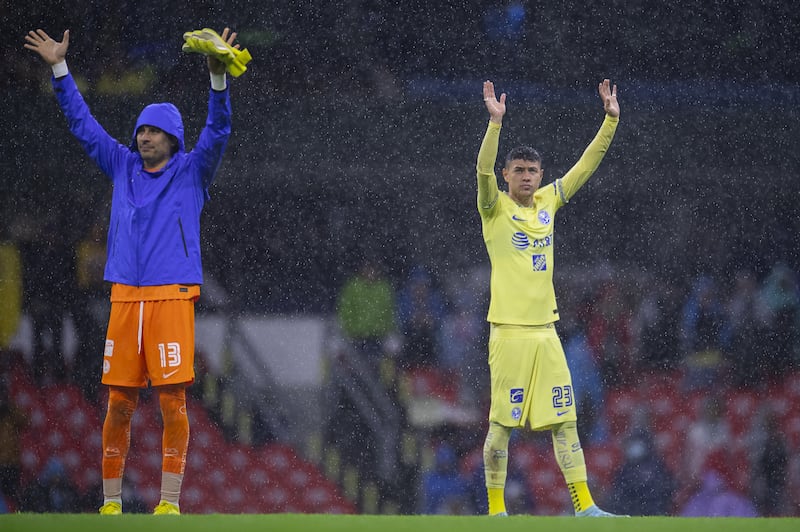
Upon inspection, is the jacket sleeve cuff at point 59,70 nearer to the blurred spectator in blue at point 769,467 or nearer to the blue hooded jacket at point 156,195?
the blue hooded jacket at point 156,195

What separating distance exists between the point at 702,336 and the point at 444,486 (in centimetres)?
189

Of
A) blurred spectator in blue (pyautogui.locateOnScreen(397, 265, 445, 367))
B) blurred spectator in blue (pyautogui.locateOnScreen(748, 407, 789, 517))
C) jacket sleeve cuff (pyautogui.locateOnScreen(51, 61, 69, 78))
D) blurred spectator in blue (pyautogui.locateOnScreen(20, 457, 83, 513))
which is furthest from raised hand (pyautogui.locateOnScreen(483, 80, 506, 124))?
blurred spectator in blue (pyautogui.locateOnScreen(20, 457, 83, 513))

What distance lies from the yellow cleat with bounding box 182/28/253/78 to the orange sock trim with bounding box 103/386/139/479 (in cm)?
119

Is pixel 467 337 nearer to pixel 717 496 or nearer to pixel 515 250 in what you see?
pixel 717 496

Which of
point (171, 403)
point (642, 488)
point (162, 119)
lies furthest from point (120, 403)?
point (642, 488)

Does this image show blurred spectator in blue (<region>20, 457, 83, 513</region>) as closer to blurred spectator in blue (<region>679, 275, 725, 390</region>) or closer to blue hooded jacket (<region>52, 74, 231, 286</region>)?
blue hooded jacket (<region>52, 74, 231, 286</region>)

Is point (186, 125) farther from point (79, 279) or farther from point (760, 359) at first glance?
point (760, 359)

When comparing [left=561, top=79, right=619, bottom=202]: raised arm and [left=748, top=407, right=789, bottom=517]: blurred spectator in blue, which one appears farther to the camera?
[left=748, top=407, right=789, bottom=517]: blurred spectator in blue

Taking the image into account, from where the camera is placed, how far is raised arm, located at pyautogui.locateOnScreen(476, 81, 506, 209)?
461 cm

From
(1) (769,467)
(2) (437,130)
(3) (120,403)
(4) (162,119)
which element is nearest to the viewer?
(3) (120,403)

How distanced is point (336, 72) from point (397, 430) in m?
2.35

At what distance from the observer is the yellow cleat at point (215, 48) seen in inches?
166

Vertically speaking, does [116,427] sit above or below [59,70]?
below

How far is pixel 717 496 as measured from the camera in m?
7.40
